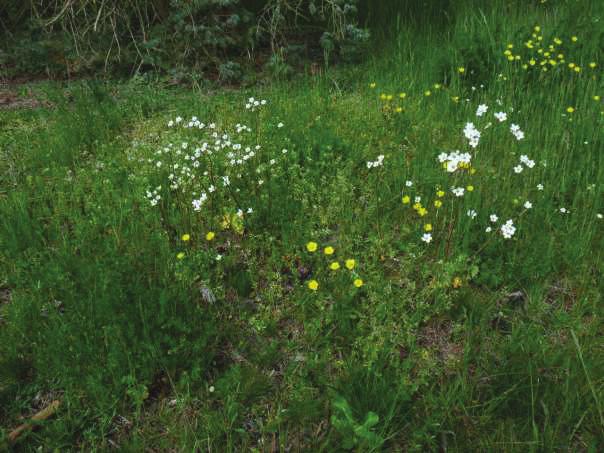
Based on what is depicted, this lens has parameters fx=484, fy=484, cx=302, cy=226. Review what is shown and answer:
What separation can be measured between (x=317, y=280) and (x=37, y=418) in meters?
1.40

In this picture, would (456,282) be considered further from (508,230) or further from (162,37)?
(162,37)

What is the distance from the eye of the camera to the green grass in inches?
77.9

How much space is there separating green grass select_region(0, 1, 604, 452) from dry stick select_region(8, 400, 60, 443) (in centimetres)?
3

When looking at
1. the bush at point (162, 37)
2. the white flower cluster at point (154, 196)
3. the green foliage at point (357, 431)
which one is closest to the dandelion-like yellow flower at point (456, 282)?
the green foliage at point (357, 431)

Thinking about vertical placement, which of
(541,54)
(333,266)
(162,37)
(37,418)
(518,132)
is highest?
(162,37)

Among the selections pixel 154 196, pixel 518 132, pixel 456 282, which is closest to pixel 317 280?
pixel 456 282

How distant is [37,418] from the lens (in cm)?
201

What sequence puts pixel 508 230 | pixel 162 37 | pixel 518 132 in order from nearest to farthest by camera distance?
pixel 508 230
pixel 518 132
pixel 162 37

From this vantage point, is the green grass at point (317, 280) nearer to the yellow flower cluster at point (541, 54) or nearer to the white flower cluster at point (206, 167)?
the white flower cluster at point (206, 167)

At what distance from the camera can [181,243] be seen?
279 cm

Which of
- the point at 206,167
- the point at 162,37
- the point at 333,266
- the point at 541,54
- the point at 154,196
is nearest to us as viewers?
the point at 333,266

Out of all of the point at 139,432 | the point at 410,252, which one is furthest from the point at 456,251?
the point at 139,432

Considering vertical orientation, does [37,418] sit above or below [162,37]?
below

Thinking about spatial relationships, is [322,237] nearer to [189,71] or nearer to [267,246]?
[267,246]
